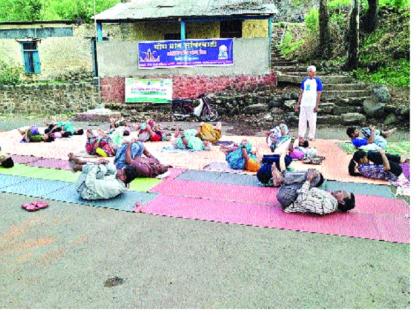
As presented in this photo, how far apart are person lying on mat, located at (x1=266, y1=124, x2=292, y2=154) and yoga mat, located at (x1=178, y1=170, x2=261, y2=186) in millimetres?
1213

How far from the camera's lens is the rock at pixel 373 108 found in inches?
499

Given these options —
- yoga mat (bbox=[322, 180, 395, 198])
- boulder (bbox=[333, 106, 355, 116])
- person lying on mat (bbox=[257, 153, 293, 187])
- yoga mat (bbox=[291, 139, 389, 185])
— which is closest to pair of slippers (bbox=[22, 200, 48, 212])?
person lying on mat (bbox=[257, 153, 293, 187])

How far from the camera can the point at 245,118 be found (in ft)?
47.3

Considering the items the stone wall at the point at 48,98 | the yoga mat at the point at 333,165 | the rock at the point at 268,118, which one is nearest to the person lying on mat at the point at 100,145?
the yoga mat at the point at 333,165

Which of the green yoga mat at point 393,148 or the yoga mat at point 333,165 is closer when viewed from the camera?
the yoga mat at point 333,165

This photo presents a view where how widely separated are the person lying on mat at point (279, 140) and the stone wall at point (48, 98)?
9550 millimetres

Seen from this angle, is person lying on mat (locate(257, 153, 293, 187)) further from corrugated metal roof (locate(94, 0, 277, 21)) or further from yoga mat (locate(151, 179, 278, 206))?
corrugated metal roof (locate(94, 0, 277, 21))

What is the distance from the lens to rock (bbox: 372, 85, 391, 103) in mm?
12945

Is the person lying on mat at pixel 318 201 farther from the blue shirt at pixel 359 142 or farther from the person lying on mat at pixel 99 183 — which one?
the blue shirt at pixel 359 142

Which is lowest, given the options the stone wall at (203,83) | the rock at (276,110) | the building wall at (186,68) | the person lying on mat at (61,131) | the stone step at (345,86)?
the person lying on mat at (61,131)

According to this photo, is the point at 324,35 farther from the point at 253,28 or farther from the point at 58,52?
the point at 58,52

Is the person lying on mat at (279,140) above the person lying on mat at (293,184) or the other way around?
above

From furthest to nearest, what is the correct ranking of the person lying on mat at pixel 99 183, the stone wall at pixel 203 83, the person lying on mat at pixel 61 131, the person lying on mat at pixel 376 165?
the stone wall at pixel 203 83
the person lying on mat at pixel 61 131
the person lying on mat at pixel 376 165
the person lying on mat at pixel 99 183

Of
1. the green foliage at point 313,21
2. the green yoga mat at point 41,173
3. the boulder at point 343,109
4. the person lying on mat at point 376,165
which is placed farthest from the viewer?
the green foliage at point 313,21
